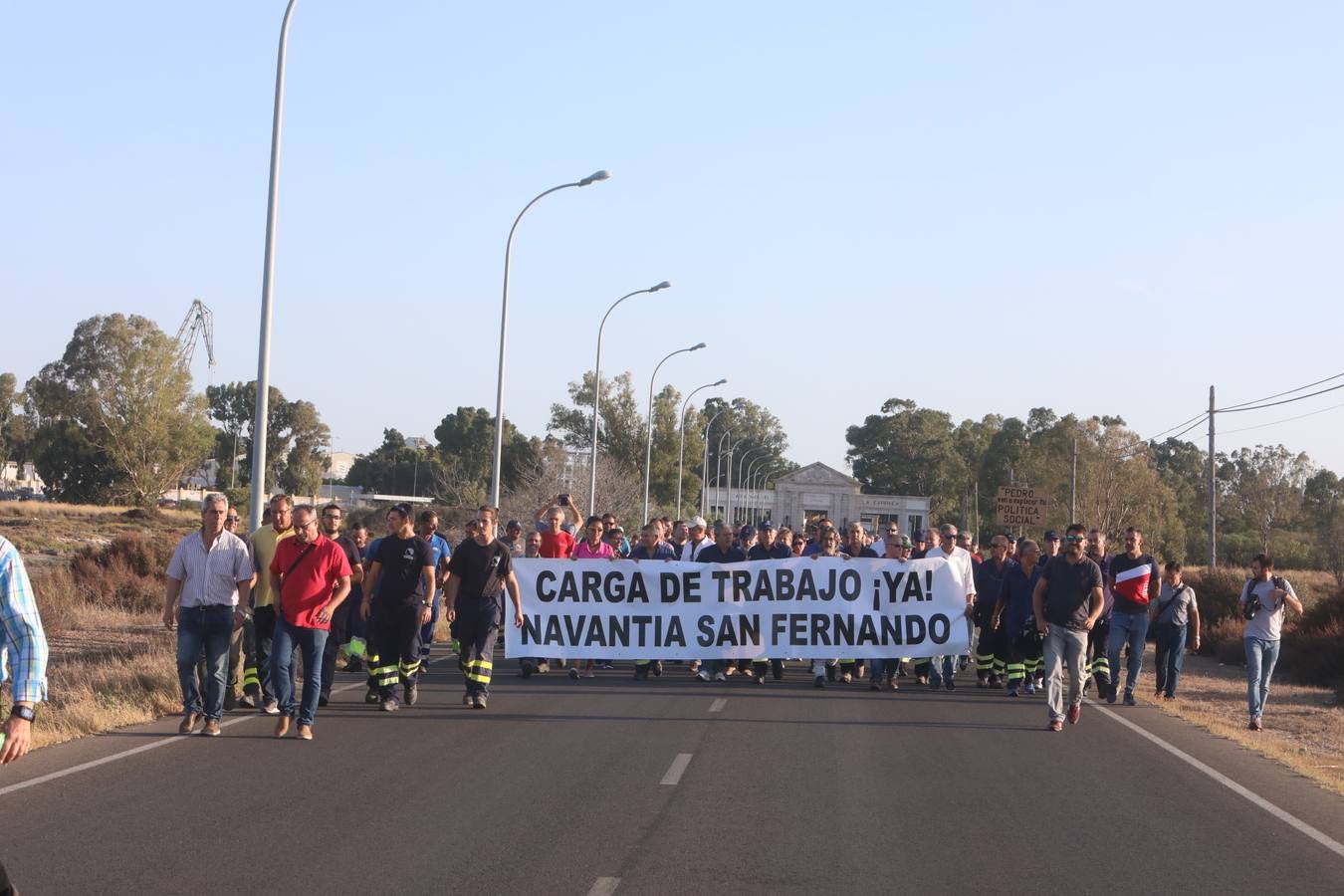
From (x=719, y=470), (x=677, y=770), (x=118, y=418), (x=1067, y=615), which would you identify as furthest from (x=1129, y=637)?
(x=118, y=418)

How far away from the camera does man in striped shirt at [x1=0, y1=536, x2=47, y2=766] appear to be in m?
5.21

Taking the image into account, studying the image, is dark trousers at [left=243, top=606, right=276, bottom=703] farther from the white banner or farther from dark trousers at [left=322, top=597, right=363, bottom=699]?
the white banner

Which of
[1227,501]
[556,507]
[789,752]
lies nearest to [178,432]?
[1227,501]

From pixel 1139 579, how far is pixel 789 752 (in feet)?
23.2

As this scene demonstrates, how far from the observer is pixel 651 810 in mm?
9680

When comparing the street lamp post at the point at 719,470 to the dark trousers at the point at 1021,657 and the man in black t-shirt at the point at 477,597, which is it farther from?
the man in black t-shirt at the point at 477,597

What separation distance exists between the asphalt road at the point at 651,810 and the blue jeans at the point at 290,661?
35cm

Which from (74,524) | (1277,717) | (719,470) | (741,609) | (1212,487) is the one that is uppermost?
(719,470)

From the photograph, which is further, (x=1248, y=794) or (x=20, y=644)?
(x=1248, y=794)

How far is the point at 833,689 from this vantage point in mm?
18359

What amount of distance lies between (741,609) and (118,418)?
3528 inches

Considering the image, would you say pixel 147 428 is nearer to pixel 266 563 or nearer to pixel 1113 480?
pixel 1113 480

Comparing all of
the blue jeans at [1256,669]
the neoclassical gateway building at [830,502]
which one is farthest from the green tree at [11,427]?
the blue jeans at [1256,669]

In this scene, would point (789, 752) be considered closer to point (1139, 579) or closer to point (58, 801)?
point (58, 801)
